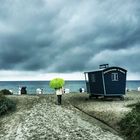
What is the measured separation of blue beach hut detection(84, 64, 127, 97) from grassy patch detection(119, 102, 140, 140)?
13971 mm

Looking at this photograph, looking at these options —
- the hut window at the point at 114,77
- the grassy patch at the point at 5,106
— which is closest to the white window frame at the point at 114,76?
the hut window at the point at 114,77

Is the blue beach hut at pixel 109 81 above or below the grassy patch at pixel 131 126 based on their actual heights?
above

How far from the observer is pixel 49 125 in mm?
22734

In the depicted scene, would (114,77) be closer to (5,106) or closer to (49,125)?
(5,106)

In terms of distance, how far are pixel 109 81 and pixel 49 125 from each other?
17685 mm

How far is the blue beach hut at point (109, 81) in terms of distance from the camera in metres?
39.4

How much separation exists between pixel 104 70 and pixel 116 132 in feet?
53.9

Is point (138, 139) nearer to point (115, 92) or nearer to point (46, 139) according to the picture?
point (46, 139)

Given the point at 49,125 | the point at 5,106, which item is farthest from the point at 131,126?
the point at 5,106

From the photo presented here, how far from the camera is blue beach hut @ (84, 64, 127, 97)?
39.4 metres

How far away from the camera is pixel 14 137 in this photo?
2134 cm

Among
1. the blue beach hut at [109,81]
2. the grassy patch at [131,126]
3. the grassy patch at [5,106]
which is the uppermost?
the blue beach hut at [109,81]

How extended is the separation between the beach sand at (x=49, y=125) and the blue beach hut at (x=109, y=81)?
1197 cm

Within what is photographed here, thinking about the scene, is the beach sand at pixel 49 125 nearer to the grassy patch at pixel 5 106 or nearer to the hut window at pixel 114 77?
the grassy patch at pixel 5 106
